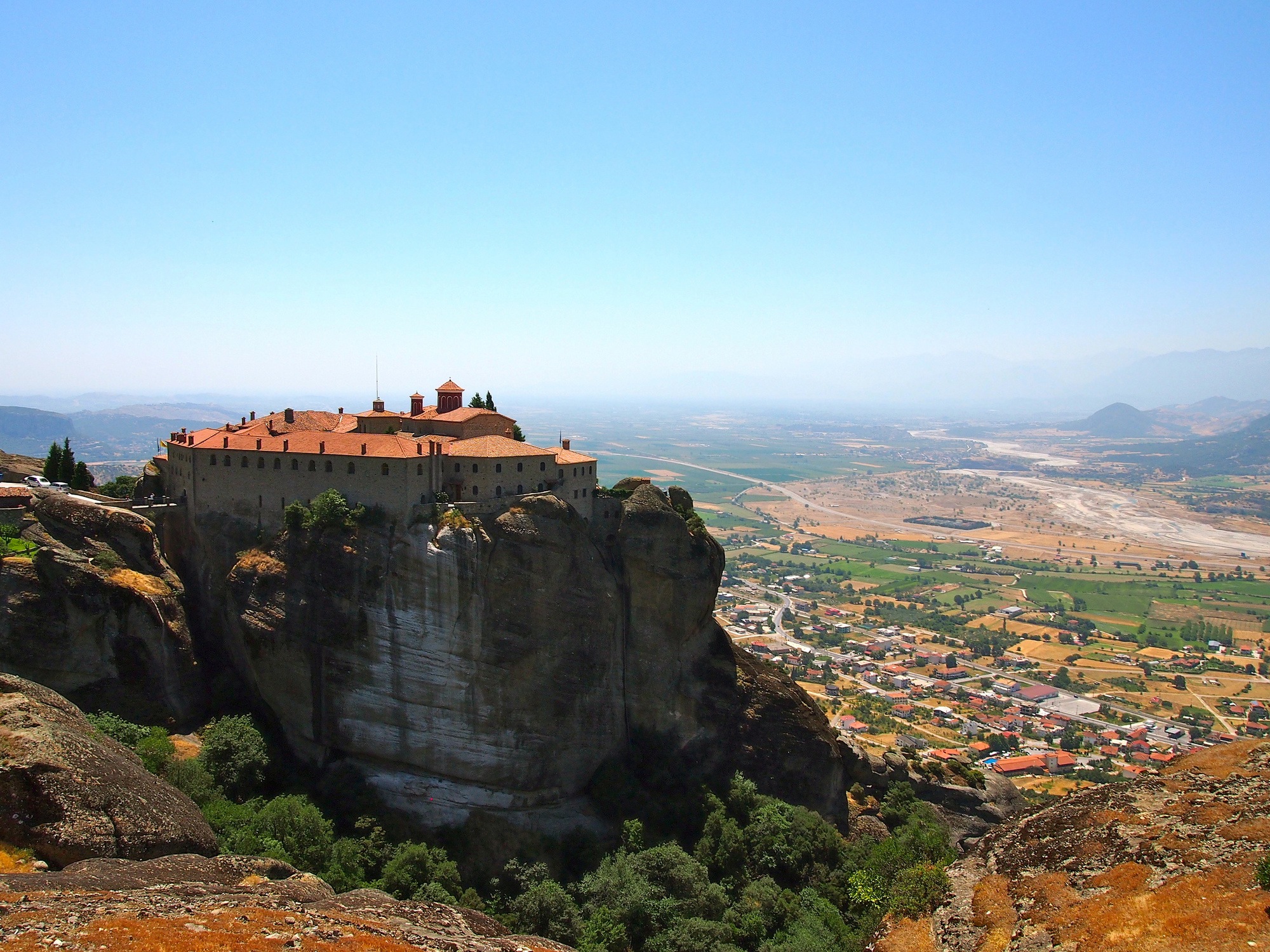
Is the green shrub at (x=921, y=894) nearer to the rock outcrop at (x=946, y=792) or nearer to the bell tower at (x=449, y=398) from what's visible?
the rock outcrop at (x=946, y=792)

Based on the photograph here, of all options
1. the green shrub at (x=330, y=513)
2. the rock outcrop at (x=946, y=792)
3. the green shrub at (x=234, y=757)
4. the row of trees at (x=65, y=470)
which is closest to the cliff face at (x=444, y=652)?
the green shrub at (x=330, y=513)

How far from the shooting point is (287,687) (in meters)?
42.0

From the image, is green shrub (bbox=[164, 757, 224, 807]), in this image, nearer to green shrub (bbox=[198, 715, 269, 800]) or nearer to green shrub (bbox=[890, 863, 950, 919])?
green shrub (bbox=[198, 715, 269, 800])

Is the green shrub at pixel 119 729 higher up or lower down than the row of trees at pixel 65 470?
lower down

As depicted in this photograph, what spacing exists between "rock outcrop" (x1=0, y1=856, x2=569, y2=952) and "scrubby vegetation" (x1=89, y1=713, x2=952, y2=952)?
9405 millimetres

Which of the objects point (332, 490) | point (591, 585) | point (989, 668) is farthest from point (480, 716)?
point (989, 668)

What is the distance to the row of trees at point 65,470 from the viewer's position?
49.3 metres

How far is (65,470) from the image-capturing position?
49750mm

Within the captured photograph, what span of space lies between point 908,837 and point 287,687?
105ft

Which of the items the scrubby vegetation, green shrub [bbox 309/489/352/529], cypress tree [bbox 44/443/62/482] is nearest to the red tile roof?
green shrub [bbox 309/489/352/529]

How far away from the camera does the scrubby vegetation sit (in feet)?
114

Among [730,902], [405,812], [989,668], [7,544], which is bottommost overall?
[989,668]

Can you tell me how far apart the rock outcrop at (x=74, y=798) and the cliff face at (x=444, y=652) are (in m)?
12.6

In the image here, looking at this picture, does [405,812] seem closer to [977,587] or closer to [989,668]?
[989,668]
